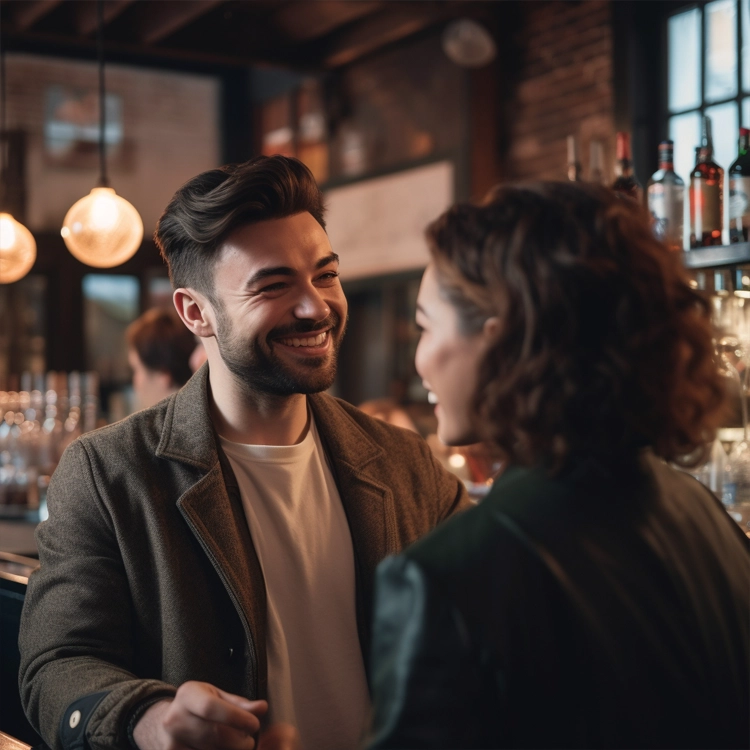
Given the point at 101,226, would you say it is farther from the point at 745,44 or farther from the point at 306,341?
the point at 745,44

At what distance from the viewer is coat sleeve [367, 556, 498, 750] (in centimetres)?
80

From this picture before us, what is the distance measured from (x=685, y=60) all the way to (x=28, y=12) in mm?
3864

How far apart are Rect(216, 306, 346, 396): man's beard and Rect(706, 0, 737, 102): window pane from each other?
3.32 metres

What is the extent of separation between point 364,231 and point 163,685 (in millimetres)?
5207

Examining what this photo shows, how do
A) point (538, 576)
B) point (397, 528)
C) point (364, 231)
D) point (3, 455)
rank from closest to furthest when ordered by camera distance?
point (538, 576), point (397, 528), point (3, 455), point (364, 231)

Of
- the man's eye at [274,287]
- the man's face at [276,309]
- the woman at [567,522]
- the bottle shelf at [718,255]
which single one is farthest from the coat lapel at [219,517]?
the bottle shelf at [718,255]

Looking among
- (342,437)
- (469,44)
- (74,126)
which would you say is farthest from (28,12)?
(342,437)

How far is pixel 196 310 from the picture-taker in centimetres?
182

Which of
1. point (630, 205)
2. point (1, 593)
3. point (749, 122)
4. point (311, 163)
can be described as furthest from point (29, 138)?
point (630, 205)

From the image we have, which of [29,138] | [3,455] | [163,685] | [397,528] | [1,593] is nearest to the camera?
[163,685]

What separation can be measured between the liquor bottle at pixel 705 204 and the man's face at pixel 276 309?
1095 mm

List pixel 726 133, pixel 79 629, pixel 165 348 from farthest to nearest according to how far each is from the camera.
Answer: pixel 726 133, pixel 165 348, pixel 79 629

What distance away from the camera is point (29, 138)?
22.8 ft

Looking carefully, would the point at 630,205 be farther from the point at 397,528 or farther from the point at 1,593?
the point at 1,593
